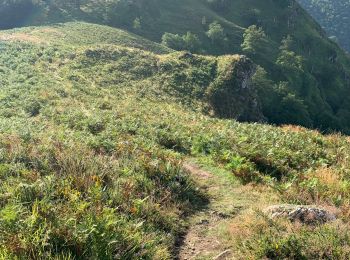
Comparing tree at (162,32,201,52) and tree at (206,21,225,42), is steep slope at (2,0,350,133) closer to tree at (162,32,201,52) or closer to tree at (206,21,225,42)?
tree at (206,21,225,42)

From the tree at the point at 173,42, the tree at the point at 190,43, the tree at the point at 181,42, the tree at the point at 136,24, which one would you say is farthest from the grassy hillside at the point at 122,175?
the tree at the point at 136,24

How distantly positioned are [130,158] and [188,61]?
44.2 meters

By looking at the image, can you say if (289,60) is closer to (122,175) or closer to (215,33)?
(215,33)

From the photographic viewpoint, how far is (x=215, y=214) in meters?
10.3

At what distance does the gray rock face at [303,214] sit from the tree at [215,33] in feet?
378

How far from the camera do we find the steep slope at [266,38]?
9756cm

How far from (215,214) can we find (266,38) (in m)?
130

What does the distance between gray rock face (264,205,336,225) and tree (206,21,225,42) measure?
115193 mm

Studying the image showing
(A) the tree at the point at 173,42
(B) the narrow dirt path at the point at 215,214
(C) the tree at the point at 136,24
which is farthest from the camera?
(C) the tree at the point at 136,24

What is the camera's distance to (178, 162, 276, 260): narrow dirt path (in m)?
8.30

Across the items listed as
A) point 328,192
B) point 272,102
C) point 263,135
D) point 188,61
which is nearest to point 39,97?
point 263,135

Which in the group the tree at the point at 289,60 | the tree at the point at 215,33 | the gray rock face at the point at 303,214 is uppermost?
the gray rock face at the point at 303,214

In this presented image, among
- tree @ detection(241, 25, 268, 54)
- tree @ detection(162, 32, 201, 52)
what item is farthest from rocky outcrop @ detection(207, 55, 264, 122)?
tree @ detection(241, 25, 268, 54)

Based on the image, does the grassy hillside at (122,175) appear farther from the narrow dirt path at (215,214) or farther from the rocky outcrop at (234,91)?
the rocky outcrop at (234,91)
